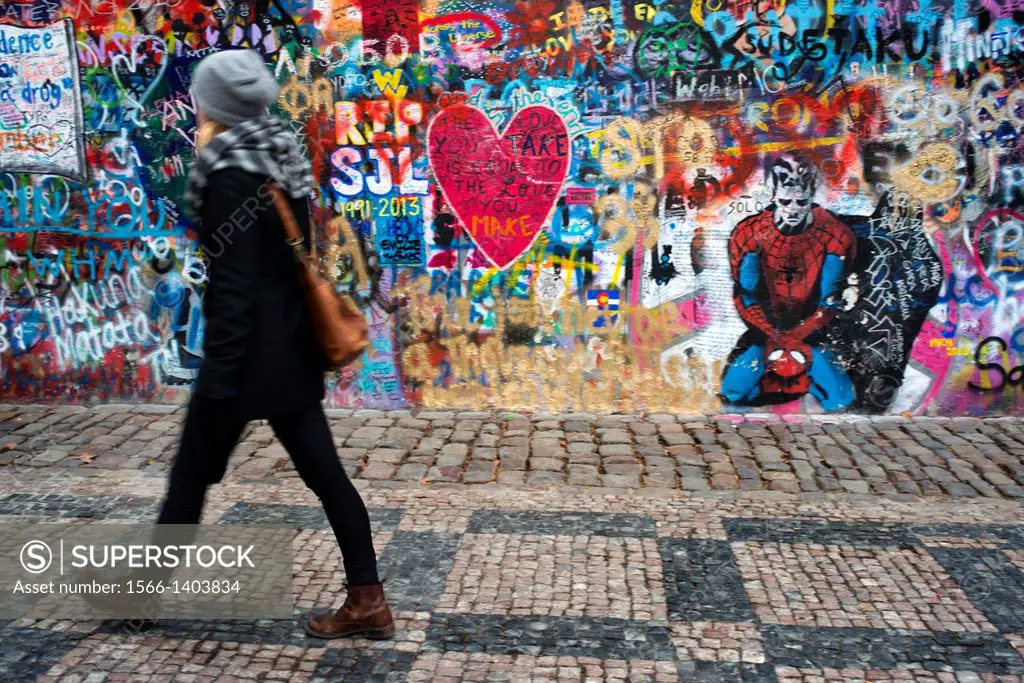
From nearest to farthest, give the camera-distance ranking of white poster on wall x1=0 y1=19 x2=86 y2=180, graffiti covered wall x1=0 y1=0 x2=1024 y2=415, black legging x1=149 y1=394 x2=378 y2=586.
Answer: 1. black legging x1=149 y1=394 x2=378 y2=586
2. graffiti covered wall x1=0 y1=0 x2=1024 y2=415
3. white poster on wall x1=0 y1=19 x2=86 y2=180

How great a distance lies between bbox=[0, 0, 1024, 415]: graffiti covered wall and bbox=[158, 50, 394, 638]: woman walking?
316cm

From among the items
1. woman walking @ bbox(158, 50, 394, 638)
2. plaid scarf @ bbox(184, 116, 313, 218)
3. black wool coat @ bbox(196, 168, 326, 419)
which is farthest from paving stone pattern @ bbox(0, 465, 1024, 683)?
plaid scarf @ bbox(184, 116, 313, 218)

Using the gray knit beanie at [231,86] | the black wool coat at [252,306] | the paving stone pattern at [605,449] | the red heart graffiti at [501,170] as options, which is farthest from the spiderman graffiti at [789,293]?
the gray knit beanie at [231,86]

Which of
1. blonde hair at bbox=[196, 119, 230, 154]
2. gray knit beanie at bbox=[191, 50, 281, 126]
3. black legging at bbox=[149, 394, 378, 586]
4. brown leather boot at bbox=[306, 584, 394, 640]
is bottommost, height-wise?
brown leather boot at bbox=[306, 584, 394, 640]

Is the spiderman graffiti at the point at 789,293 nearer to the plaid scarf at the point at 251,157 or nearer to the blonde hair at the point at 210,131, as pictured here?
the plaid scarf at the point at 251,157

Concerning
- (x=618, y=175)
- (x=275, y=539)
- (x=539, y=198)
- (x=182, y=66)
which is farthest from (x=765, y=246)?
(x=182, y=66)

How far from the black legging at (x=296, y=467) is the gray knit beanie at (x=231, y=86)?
1048 millimetres

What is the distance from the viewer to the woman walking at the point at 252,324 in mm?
3307

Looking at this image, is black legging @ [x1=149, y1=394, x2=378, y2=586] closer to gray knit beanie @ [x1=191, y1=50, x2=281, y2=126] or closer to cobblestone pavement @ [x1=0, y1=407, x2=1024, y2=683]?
cobblestone pavement @ [x1=0, y1=407, x2=1024, y2=683]

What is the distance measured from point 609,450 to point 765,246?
5.89ft

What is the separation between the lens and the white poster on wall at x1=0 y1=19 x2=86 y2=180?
6.74m

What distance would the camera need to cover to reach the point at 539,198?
21.4 ft

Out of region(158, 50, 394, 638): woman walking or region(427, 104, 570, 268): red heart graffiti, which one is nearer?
region(158, 50, 394, 638): woman walking

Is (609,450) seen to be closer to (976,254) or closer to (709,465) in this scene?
(709,465)
